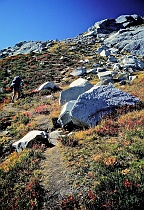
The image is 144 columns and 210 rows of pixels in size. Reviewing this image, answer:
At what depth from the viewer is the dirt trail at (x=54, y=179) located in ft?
24.2

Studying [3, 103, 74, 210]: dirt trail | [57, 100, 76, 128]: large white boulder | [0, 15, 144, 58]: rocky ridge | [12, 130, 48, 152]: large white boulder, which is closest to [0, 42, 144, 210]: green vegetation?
[3, 103, 74, 210]: dirt trail

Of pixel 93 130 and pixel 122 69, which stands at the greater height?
pixel 122 69

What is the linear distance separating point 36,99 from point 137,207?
59.1ft

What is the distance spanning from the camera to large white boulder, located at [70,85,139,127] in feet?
41.8

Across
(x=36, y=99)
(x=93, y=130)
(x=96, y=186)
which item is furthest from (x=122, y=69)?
(x=96, y=186)

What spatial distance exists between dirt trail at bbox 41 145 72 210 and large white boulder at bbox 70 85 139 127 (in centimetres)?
292

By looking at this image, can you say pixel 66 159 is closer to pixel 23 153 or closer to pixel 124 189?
pixel 23 153

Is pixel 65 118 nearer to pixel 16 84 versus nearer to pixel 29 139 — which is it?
pixel 29 139

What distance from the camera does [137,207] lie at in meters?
6.21

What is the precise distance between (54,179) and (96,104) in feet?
20.3

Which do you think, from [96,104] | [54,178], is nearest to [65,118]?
[96,104]

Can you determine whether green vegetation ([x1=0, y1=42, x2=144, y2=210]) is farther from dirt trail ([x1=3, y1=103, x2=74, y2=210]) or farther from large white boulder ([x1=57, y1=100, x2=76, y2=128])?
large white boulder ([x1=57, y1=100, x2=76, y2=128])

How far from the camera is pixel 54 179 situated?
27.5 ft

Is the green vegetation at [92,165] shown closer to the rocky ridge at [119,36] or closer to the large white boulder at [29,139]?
the large white boulder at [29,139]
